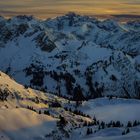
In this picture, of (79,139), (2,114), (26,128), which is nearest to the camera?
(79,139)

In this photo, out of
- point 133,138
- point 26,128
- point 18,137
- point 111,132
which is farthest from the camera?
point 26,128

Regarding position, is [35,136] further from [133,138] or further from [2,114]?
[133,138]

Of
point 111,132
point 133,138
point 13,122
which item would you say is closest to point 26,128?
point 13,122

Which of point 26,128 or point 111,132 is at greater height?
point 111,132

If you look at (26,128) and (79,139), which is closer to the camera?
(79,139)

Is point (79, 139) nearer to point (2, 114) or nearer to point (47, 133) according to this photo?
point (47, 133)

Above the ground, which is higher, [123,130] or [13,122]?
[123,130]

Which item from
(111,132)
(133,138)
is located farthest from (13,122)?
(133,138)

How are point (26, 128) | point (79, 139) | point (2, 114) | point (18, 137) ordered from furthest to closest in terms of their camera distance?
point (2, 114), point (26, 128), point (18, 137), point (79, 139)

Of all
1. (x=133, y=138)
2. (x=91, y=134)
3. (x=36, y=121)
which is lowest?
(x=36, y=121)
